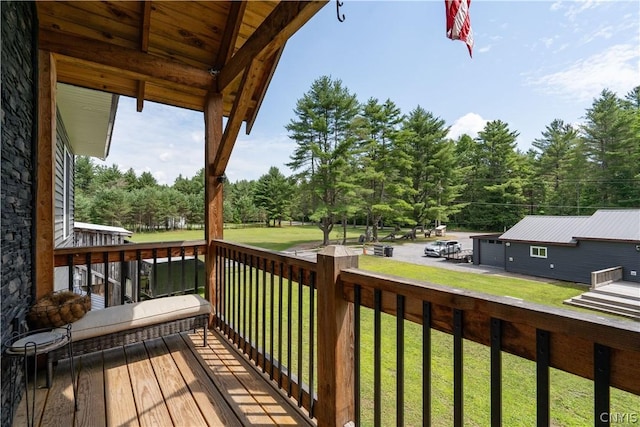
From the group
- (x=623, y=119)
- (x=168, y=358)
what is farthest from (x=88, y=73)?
(x=623, y=119)

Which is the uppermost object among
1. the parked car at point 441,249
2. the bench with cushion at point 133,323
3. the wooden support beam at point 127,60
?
the wooden support beam at point 127,60

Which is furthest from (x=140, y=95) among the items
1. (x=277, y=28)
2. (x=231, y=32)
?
(x=277, y=28)

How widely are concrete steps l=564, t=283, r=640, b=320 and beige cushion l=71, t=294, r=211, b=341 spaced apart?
10.3 metres

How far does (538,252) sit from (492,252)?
2.10 m

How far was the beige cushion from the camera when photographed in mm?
2072

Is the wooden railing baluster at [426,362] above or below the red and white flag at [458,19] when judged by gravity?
below

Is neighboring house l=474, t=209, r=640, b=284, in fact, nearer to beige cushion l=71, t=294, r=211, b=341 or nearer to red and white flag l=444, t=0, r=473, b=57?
red and white flag l=444, t=0, r=473, b=57

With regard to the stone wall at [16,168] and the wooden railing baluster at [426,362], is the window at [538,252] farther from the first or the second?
the stone wall at [16,168]

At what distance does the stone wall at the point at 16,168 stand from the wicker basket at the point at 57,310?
0.24ft

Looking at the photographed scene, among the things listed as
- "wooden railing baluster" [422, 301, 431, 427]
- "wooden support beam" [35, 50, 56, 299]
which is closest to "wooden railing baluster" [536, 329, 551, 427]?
"wooden railing baluster" [422, 301, 431, 427]

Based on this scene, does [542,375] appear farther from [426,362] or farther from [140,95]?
[140,95]

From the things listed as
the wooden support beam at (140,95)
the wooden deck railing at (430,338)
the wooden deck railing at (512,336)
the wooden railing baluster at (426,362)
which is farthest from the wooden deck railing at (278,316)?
the wooden support beam at (140,95)

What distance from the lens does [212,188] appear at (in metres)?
3.06

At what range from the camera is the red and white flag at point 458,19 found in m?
2.03
